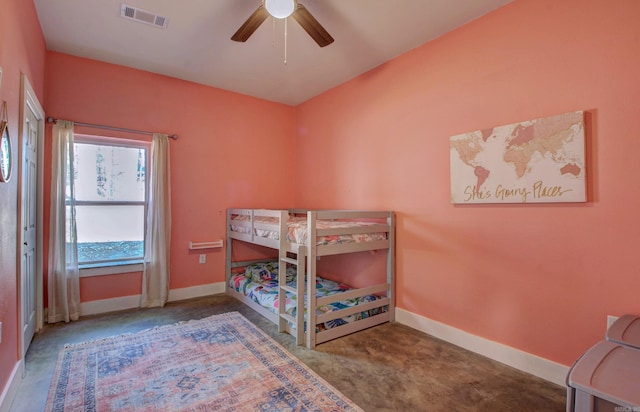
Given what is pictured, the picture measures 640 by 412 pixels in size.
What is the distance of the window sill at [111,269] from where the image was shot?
10.3ft

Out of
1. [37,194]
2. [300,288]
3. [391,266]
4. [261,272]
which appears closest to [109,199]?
[37,194]

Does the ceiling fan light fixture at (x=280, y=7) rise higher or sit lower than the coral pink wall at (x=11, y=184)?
higher

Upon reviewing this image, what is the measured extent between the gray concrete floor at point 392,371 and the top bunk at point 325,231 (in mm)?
783

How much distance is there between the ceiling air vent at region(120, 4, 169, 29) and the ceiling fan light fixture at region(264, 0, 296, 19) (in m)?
1.10

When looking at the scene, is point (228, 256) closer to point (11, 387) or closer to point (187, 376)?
point (187, 376)

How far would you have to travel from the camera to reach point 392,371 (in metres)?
2.13

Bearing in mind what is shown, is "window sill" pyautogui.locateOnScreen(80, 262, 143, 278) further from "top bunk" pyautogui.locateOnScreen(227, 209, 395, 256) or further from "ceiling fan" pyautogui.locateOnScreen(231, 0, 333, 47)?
"ceiling fan" pyautogui.locateOnScreen(231, 0, 333, 47)

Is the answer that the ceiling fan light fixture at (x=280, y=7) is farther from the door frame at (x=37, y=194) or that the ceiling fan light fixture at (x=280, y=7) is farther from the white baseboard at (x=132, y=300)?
the white baseboard at (x=132, y=300)

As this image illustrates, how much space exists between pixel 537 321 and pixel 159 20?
3.63 metres

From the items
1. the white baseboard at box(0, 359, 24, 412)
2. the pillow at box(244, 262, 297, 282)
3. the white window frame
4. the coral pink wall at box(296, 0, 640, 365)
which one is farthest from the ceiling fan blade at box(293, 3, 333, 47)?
the white baseboard at box(0, 359, 24, 412)

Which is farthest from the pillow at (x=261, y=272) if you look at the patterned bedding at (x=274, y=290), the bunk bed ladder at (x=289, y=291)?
the bunk bed ladder at (x=289, y=291)

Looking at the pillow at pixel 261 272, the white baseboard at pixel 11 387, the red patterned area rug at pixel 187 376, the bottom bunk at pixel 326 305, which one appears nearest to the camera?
the white baseboard at pixel 11 387

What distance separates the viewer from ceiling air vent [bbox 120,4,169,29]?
2.35 meters

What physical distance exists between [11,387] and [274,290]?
1935 millimetres
